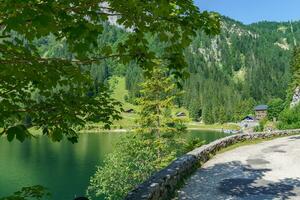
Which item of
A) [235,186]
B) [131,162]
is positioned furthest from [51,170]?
[235,186]

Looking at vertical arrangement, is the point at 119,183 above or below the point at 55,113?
below

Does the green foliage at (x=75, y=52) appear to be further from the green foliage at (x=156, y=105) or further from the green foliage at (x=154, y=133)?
the green foliage at (x=156, y=105)

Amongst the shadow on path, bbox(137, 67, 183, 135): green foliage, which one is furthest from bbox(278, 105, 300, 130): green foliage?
the shadow on path

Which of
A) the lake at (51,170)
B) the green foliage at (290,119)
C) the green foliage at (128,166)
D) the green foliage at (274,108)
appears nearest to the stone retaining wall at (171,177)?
the green foliage at (128,166)

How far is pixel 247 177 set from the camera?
2089 cm

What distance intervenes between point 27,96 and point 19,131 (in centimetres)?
378

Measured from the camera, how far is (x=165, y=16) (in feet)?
25.8

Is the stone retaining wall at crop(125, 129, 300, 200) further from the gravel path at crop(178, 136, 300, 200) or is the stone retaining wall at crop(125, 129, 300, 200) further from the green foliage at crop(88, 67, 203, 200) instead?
the green foliage at crop(88, 67, 203, 200)

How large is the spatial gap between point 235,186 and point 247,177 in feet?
7.36

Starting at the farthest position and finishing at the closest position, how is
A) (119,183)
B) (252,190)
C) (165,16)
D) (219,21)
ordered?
(119,183) < (252,190) < (219,21) < (165,16)

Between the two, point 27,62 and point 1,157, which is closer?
point 27,62

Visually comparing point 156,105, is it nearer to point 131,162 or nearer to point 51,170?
point 131,162

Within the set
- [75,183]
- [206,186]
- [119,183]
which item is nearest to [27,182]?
[75,183]

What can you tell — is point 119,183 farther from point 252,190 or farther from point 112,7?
point 112,7
